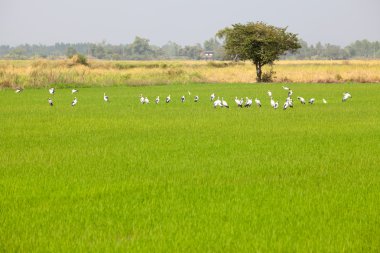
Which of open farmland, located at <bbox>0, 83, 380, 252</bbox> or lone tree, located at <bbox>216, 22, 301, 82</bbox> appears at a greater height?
lone tree, located at <bbox>216, 22, 301, 82</bbox>

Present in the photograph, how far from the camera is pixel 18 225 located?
6.77 metres

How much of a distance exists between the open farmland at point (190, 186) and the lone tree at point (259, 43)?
3061cm

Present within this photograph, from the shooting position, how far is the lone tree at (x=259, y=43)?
48.4m

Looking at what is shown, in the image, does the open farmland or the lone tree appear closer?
the open farmland

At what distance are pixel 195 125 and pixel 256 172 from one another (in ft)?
25.5

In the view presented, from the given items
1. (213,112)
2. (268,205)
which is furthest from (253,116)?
(268,205)

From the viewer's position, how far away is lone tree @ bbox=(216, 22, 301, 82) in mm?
48438

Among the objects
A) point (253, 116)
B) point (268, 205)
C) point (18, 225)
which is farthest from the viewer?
point (253, 116)

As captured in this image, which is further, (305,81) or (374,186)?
(305,81)

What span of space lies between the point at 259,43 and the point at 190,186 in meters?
41.3

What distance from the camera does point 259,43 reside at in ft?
161

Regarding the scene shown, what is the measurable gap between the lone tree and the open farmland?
30.6m

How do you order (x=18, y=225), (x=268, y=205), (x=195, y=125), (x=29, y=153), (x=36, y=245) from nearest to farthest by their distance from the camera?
(x=36, y=245) → (x=18, y=225) → (x=268, y=205) → (x=29, y=153) → (x=195, y=125)

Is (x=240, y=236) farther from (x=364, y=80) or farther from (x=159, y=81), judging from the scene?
(x=364, y=80)
